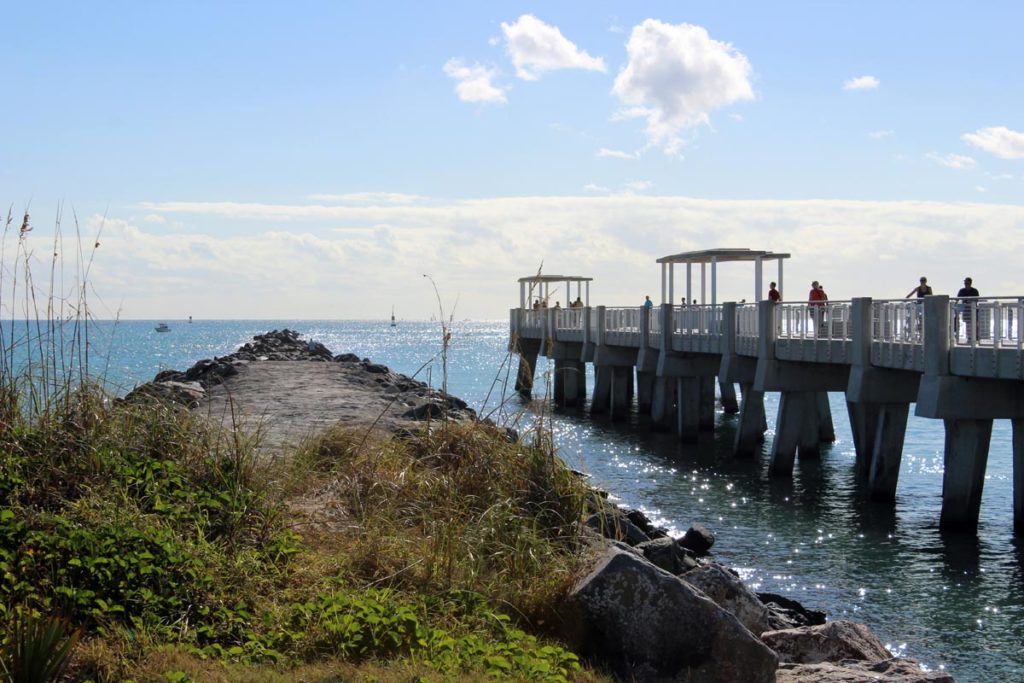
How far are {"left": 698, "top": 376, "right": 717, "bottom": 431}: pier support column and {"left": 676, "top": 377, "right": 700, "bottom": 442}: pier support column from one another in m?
0.70

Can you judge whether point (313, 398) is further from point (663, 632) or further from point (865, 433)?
point (663, 632)

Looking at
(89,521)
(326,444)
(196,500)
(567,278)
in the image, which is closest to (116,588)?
(89,521)

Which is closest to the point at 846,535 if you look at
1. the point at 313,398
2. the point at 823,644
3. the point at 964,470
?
the point at 964,470

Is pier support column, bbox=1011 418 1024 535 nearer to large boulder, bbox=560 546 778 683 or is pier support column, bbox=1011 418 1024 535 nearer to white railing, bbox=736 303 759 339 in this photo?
white railing, bbox=736 303 759 339

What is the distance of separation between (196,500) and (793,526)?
13.8 m

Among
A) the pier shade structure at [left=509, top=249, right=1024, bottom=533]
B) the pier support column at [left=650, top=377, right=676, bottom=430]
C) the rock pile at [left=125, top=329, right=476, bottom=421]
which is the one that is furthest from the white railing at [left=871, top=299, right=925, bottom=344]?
the pier support column at [left=650, top=377, right=676, bottom=430]

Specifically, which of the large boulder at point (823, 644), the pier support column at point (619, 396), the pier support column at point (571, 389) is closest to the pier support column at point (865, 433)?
the pier support column at point (619, 396)

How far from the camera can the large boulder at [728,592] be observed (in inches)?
347

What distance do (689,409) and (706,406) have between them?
6.01 feet

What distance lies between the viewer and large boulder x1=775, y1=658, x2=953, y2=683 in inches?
301

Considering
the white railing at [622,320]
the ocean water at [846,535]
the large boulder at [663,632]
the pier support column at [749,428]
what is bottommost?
the ocean water at [846,535]

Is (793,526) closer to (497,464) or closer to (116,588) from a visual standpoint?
(497,464)

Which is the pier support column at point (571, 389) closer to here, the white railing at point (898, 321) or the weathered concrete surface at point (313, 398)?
the weathered concrete surface at point (313, 398)

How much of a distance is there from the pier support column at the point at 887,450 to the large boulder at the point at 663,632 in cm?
1468
